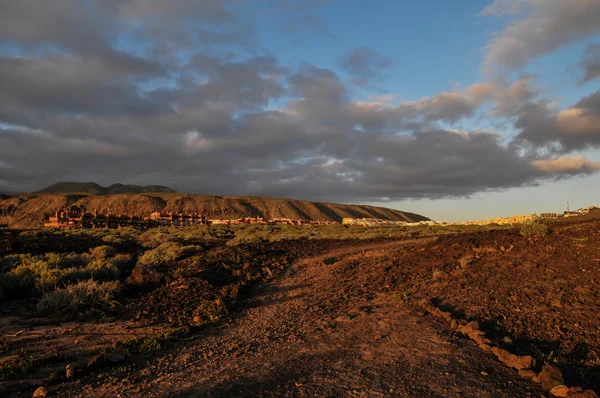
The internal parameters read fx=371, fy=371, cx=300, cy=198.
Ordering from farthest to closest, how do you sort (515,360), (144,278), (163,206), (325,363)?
1. (163,206)
2. (144,278)
3. (325,363)
4. (515,360)

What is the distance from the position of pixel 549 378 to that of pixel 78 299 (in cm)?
1088

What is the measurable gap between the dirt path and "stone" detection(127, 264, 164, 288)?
5.17 m

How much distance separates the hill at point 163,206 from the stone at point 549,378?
112243 millimetres

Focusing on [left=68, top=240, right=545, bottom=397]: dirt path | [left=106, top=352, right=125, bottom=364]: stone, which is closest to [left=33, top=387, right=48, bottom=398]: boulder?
[left=68, top=240, right=545, bottom=397]: dirt path

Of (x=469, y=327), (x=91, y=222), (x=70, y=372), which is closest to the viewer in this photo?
(x=70, y=372)

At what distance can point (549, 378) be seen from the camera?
16.2 feet

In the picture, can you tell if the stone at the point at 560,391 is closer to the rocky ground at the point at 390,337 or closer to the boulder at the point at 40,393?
the rocky ground at the point at 390,337

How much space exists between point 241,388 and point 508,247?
11715 millimetres

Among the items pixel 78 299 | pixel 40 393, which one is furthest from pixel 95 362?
pixel 78 299

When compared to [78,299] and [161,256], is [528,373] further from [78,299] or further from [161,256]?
[161,256]

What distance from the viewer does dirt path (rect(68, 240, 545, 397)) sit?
508 cm

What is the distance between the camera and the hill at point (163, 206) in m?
107

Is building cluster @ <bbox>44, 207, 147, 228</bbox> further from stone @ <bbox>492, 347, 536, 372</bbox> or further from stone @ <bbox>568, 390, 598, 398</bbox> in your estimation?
stone @ <bbox>568, 390, 598, 398</bbox>

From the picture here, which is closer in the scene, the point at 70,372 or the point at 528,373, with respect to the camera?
the point at 528,373
